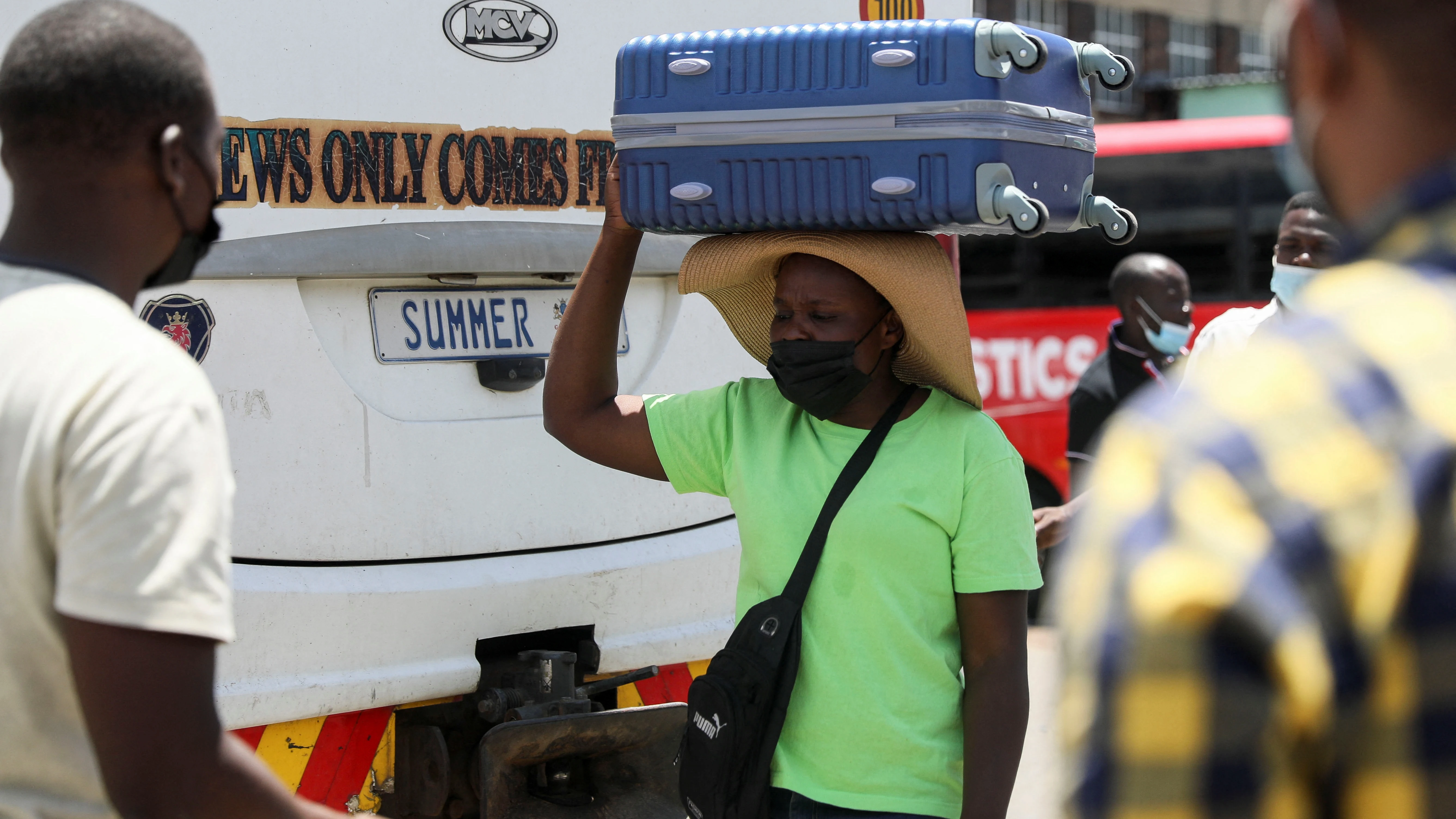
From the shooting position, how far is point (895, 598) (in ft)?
7.13

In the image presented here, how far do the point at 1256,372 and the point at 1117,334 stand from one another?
222 inches

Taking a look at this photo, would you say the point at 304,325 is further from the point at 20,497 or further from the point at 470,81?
the point at 20,497

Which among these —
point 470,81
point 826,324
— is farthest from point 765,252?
point 470,81

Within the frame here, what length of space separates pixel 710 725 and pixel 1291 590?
152cm

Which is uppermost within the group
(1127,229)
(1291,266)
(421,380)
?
(1127,229)

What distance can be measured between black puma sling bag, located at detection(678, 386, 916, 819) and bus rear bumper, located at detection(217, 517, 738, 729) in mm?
885

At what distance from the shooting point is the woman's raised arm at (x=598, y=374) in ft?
8.25

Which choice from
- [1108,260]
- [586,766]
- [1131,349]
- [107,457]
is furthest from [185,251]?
[1108,260]

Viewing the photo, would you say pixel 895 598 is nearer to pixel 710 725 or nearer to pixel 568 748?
pixel 710 725

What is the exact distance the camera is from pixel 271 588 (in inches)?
108

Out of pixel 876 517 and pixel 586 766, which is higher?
pixel 876 517

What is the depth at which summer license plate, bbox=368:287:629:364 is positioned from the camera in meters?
2.91

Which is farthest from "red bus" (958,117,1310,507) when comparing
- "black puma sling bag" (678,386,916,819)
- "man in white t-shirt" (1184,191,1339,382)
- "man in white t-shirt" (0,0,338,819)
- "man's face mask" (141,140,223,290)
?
"man in white t-shirt" (0,0,338,819)

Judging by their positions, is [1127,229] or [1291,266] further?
[1291,266]
